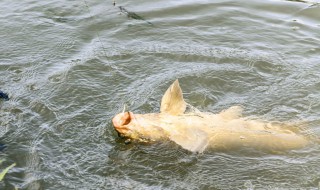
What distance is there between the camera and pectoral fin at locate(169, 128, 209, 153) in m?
4.92

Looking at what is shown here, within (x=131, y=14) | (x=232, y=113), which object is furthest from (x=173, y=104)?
(x=131, y=14)

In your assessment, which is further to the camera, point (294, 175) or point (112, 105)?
point (112, 105)

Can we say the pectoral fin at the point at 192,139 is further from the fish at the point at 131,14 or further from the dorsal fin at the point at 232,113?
the fish at the point at 131,14

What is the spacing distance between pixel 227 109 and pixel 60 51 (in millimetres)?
2729

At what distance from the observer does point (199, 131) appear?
5098mm

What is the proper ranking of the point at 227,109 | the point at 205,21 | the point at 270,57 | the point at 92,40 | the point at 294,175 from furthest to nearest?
the point at 205,21 < the point at 92,40 < the point at 270,57 < the point at 227,109 < the point at 294,175

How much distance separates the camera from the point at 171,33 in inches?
299

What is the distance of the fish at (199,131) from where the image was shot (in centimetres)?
498

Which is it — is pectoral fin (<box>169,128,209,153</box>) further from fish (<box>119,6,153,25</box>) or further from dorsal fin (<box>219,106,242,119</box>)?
fish (<box>119,6,153,25</box>)

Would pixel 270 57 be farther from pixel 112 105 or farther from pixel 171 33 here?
pixel 112 105

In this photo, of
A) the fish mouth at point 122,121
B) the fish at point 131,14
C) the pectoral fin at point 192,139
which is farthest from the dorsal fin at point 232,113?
the fish at point 131,14

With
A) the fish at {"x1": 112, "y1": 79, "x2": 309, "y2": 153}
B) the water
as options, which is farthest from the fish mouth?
the water

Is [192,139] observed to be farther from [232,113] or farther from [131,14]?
[131,14]

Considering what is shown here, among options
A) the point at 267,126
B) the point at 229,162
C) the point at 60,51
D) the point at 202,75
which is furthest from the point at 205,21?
the point at 229,162
